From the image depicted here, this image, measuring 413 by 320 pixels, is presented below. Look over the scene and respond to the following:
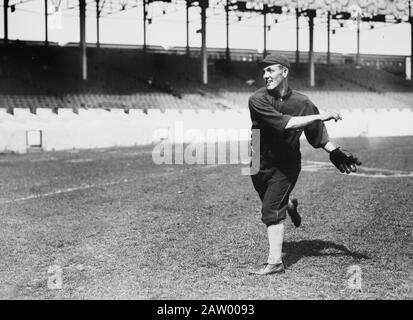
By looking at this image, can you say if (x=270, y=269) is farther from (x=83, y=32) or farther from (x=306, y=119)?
(x=83, y=32)

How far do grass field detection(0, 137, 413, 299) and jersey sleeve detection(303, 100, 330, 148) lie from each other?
1.24 m

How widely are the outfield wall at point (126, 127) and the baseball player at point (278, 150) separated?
20318 millimetres

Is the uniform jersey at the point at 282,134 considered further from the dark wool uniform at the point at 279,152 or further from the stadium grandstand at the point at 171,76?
the stadium grandstand at the point at 171,76

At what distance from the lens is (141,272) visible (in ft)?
18.1

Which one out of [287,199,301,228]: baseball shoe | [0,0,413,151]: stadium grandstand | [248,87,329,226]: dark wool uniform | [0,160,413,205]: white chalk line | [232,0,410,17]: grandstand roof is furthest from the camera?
[232,0,410,17]: grandstand roof

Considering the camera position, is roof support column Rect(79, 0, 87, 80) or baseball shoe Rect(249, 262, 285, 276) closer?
baseball shoe Rect(249, 262, 285, 276)

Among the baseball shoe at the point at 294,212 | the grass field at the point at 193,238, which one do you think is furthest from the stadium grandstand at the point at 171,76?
the baseball shoe at the point at 294,212

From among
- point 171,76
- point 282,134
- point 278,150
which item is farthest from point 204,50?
point 282,134

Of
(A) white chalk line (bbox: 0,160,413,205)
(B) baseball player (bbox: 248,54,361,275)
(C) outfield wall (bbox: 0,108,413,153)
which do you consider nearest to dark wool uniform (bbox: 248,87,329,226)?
(B) baseball player (bbox: 248,54,361,275)

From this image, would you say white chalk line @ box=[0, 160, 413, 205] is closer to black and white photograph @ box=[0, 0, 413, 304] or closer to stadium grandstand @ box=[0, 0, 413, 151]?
black and white photograph @ box=[0, 0, 413, 304]

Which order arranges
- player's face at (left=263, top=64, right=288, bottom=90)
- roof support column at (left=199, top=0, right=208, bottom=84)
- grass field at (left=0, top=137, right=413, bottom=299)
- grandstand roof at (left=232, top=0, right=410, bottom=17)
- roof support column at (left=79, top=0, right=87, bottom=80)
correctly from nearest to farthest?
grass field at (left=0, top=137, right=413, bottom=299), player's face at (left=263, top=64, right=288, bottom=90), roof support column at (left=79, top=0, right=87, bottom=80), grandstand roof at (left=232, top=0, right=410, bottom=17), roof support column at (left=199, top=0, right=208, bottom=84)

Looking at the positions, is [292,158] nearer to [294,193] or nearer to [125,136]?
[294,193]

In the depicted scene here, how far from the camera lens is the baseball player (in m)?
5.24

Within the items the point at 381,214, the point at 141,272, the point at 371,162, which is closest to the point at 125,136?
the point at 371,162
